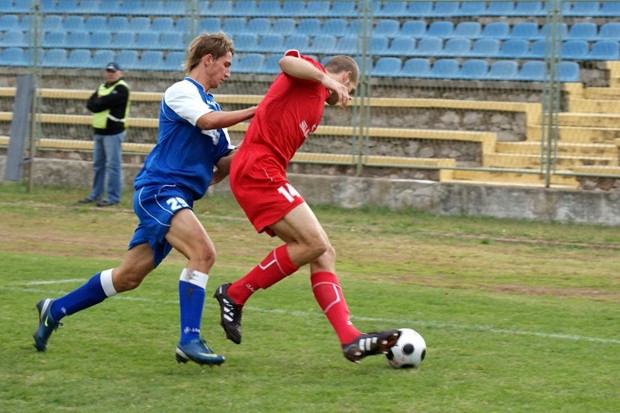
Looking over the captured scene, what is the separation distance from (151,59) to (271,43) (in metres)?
2.13

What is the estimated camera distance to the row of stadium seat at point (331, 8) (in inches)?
738

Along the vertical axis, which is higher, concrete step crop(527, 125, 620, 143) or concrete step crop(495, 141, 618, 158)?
concrete step crop(527, 125, 620, 143)

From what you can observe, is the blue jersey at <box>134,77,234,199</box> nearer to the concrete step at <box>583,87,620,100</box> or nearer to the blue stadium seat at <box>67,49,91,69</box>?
the concrete step at <box>583,87,620,100</box>

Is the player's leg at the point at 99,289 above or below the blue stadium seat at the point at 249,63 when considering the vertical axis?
below

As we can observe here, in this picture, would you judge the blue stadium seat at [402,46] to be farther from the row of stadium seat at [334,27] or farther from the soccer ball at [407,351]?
the soccer ball at [407,351]

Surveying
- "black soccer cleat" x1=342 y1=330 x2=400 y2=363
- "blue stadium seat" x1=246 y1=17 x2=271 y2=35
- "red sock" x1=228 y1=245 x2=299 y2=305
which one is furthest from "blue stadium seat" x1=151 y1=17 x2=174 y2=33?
"black soccer cleat" x1=342 y1=330 x2=400 y2=363

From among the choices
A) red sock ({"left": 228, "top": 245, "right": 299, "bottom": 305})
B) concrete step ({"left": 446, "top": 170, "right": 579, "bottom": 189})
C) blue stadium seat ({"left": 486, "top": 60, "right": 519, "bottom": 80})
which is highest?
blue stadium seat ({"left": 486, "top": 60, "right": 519, "bottom": 80})

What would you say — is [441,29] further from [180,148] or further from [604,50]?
[180,148]

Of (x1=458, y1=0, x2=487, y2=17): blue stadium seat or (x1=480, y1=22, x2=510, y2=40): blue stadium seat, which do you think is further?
(x1=458, y1=0, x2=487, y2=17): blue stadium seat

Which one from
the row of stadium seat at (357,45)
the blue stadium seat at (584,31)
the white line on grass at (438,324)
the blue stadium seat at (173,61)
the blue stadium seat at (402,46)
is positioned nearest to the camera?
the white line on grass at (438,324)

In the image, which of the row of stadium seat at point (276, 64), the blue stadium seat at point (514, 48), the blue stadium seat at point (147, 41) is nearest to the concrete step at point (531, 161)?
the row of stadium seat at point (276, 64)

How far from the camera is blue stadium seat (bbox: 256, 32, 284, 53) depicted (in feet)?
65.7

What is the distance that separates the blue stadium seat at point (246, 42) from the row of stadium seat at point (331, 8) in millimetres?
445

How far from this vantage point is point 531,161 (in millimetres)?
16562
